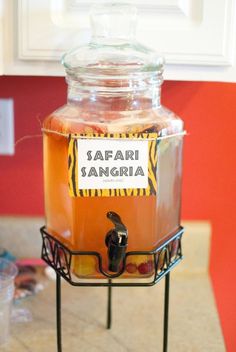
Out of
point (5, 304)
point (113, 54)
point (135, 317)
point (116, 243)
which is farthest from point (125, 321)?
point (113, 54)

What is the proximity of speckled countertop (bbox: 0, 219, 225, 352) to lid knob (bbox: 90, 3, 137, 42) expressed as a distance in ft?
1.89

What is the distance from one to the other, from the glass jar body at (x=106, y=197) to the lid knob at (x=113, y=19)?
110 millimetres

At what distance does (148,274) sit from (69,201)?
0.60 feet

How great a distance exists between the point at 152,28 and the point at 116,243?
0.37 meters

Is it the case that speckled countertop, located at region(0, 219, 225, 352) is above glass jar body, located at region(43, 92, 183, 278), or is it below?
below

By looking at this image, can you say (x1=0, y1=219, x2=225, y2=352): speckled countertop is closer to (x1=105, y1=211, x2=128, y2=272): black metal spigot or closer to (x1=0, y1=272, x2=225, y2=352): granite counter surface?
(x1=0, y1=272, x2=225, y2=352): granite counter surface

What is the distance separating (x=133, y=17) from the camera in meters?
0.86

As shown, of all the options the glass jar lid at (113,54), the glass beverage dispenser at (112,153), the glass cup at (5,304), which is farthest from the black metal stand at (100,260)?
the glass jar lid at (113,54)

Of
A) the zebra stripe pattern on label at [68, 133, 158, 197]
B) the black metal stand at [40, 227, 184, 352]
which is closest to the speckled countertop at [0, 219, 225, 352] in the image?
the black metal stand at [40, 227, 184, 352]

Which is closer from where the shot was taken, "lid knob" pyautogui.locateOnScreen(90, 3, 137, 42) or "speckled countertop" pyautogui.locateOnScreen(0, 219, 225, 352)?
"lid knob" pyautogui.locateOnScreen(90, 3, 137, 42)

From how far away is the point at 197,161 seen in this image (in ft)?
4.19

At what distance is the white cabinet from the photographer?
2.91ft

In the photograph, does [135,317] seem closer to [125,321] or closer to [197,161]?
[125,321]

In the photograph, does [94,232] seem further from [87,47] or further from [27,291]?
[27,291]
